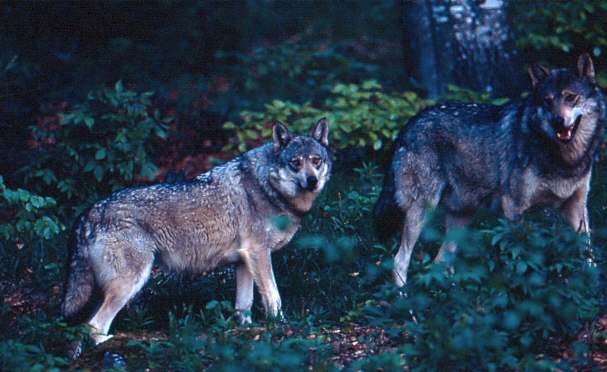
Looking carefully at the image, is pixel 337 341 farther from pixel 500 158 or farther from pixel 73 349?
pixel 500 158

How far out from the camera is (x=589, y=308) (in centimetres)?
537

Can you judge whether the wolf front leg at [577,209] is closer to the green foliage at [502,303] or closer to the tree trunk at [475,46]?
the green foliage at [502,303]

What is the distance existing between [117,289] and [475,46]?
18.7 feet

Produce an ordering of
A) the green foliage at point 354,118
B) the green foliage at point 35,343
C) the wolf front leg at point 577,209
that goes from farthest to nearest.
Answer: the green foliage at point 354,118
the wolf front leg at point 577,209
the green foliage at point 35,343

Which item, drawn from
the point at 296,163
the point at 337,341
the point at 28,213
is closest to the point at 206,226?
the point at 296,163

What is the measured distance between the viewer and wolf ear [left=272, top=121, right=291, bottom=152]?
756cm

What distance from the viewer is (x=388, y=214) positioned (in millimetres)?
7742

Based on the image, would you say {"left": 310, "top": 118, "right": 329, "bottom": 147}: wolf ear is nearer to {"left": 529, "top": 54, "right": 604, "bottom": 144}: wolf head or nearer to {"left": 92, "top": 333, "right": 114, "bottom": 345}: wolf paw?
{"left": 529, "top": 54, "right": 604, "bottom": 144}: wolf head

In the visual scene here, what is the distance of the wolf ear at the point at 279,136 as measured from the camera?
7562 mm

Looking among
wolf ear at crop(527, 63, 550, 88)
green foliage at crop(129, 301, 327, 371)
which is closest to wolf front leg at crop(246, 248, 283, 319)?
green foliage at crop(129, 301, 327, 371)

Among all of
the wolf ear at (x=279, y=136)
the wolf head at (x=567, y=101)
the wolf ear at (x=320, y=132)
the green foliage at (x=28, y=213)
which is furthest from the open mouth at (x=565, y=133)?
the green foliage at (x=28, y=213)

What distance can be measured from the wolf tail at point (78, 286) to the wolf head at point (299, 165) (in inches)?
69.4

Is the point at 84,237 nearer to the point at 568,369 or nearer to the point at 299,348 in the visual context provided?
the point at 299,348

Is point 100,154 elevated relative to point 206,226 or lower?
elevated
